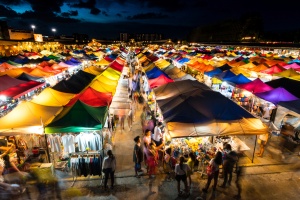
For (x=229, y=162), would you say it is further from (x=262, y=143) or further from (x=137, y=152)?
(x=137, y=152)

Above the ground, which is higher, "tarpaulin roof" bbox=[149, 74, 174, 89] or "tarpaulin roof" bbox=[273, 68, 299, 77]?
"tarpaulin roof" bbox=[273, 68, 299, 77]

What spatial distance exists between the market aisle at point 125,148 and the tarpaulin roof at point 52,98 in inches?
124

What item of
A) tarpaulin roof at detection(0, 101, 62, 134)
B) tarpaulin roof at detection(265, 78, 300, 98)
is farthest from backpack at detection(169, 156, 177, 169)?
tarpaulin roof at detection(265, 78, 300, 98)

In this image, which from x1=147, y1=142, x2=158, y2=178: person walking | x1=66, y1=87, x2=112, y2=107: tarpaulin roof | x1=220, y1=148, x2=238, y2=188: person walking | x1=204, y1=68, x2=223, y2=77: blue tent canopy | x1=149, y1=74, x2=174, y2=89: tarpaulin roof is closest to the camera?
x1=220, y1=148, x2=238, y2=188: person walking

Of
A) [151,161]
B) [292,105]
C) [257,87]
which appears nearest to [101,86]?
[151,161]

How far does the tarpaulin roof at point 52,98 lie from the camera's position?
9.55m

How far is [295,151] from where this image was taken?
9.10m

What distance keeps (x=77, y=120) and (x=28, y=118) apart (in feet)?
6.79

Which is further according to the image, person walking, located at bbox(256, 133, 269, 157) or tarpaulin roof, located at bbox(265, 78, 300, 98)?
tarpaulin roof, located at bbox(265, 78, 300, 98)

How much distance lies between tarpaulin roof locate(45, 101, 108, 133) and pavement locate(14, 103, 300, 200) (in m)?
1.80

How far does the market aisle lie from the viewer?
25.3ft

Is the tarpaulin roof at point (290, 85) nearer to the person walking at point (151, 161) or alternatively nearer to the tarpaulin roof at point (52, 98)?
the person walking at point (151, 161)

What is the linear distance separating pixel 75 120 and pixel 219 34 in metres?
146

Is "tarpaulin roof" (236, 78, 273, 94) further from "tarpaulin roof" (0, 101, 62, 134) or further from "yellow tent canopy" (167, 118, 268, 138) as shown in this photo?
"tarpaulin roof" (0, 101, 62, 134)
